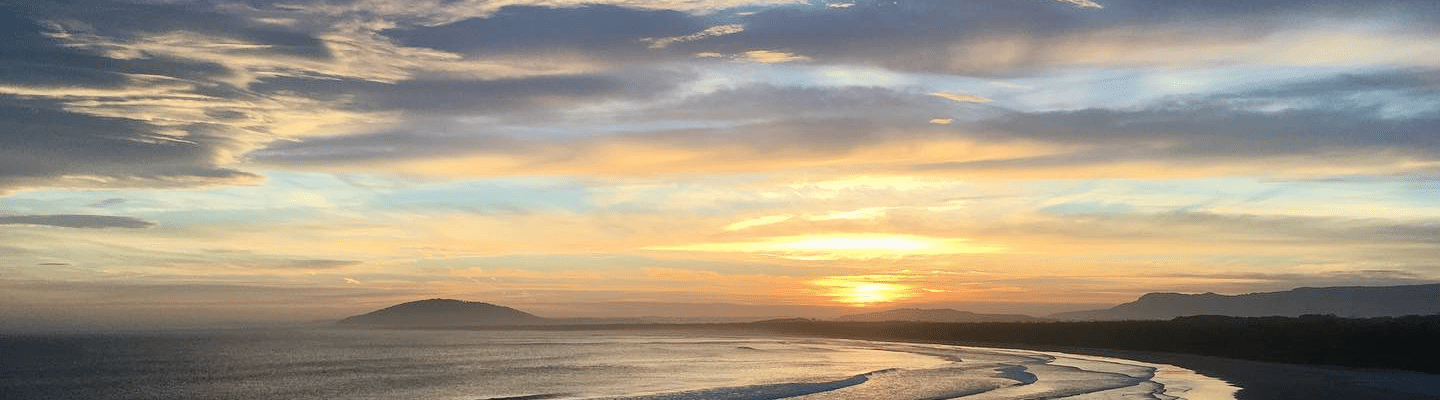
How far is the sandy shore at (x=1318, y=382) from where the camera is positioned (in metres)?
38.9

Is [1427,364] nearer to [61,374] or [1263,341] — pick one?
[1263,341]

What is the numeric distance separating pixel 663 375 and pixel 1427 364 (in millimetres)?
40292

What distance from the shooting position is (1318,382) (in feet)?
150

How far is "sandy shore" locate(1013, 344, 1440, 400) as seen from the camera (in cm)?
3892

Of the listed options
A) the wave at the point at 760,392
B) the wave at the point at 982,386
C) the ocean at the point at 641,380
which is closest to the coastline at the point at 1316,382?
the ocean at the point at 641,380

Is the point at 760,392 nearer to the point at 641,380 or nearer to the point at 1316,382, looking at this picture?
the point at 641,380

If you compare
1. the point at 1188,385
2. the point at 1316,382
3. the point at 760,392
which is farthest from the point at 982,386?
the point at 1316,382

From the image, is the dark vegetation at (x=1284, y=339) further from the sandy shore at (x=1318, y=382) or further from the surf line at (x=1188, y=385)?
the surf line at (x=1188, y=385)

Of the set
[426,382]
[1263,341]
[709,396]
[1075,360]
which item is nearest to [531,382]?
[426,382]

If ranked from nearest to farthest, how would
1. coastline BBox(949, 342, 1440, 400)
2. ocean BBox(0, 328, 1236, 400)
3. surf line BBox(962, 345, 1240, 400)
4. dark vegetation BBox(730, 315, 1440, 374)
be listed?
coastline BBox(949, 342, 1440, 400) → surf line BBox(962, 345, 1240, 400) → ocean BBox(0, 328, 1236, 400) → dark vegetation BBox(730, 315, 1440, 374)

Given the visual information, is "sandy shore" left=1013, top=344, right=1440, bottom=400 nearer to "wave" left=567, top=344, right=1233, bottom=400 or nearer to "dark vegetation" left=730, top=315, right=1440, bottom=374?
"wave" left=567, top=344, right=1233, bottom=400

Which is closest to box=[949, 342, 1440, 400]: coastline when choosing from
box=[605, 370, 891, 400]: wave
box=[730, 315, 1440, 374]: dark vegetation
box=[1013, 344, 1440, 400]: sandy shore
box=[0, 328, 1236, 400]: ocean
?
box=[1013, 344, 1440, 400]: sandy shore

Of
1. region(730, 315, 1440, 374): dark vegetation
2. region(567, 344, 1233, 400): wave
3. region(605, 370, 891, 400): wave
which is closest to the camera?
region(567, 344, 1233, 400): wave

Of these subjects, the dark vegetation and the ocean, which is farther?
the dark vegetation
